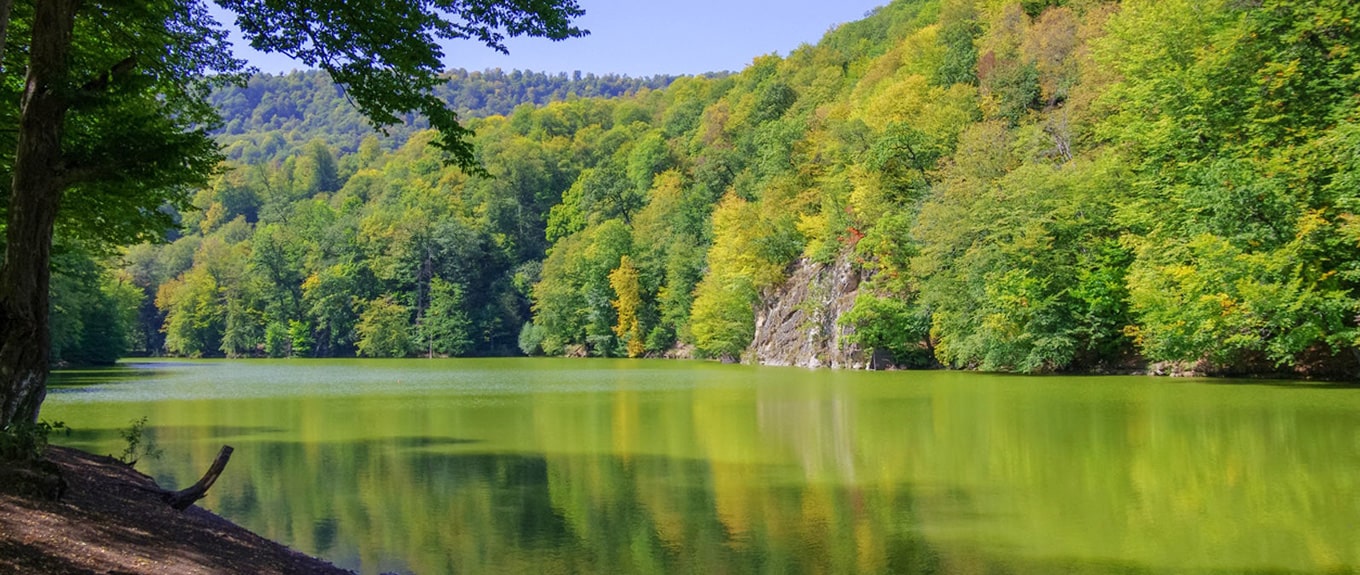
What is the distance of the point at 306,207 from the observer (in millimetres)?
96250

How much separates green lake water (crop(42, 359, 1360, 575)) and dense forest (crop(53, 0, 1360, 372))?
14.5ft

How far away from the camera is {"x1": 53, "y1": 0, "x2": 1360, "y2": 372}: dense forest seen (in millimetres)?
24906

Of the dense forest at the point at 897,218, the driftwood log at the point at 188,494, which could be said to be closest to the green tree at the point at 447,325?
the dense forest at the point at 897,218

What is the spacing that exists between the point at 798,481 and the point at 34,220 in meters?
8.35

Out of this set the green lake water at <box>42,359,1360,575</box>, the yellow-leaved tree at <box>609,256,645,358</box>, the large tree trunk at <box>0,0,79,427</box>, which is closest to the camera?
the large tree trunk at <box>0,0,79,427</box>

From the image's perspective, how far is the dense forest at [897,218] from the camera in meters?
24.9

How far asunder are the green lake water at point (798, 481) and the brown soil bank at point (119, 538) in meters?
1.05

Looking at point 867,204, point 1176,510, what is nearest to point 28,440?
point 1176,510

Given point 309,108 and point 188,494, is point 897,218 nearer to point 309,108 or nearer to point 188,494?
point 188,494

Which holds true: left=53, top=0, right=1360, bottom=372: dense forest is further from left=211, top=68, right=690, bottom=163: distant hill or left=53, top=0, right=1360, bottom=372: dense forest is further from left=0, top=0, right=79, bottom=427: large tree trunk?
left=211, top=68, right=690, bottom=163: distant hill

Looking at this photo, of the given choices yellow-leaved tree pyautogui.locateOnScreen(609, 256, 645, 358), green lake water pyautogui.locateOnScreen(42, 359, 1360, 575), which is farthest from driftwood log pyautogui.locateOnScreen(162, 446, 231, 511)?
yellow-leaved tree pyautogui.locateOnScreen(609, 256, 645, 358)

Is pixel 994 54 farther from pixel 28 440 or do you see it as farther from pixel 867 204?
pixel 28 440

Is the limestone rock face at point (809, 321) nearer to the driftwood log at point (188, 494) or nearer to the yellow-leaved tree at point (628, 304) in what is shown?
the yellow-leaved tree at point (628, 304)

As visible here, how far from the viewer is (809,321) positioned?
4572 centimetres
